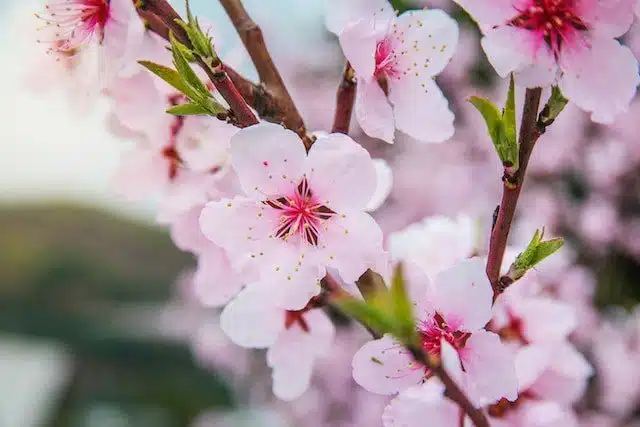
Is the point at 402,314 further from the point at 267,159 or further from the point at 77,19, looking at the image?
the point at 77,19

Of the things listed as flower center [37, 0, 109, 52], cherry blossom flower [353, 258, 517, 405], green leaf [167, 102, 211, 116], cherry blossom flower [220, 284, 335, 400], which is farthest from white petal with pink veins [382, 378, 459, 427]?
flower center [37, 0, 109, 52]

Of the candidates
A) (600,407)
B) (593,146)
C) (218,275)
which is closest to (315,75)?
(593,146)

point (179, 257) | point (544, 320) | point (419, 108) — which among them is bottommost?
point (179, 257)

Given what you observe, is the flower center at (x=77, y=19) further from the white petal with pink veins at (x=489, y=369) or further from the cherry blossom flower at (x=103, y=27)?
the white petal with pink veins at (x=489, y=369)

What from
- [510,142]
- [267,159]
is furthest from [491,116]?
[267,159]

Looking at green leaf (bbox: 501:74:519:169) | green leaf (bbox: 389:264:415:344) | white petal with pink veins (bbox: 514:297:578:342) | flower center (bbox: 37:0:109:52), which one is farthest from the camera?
white petal with pink veins (bbox: 514:297:578:342)

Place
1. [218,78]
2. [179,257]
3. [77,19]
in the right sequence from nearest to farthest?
[218,78] → [77,19] → [179,257]

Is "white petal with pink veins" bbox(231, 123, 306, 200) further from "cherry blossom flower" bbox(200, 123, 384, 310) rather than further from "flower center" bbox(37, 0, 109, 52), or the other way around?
"flower center" bbox(37, 0, 109, 52)
